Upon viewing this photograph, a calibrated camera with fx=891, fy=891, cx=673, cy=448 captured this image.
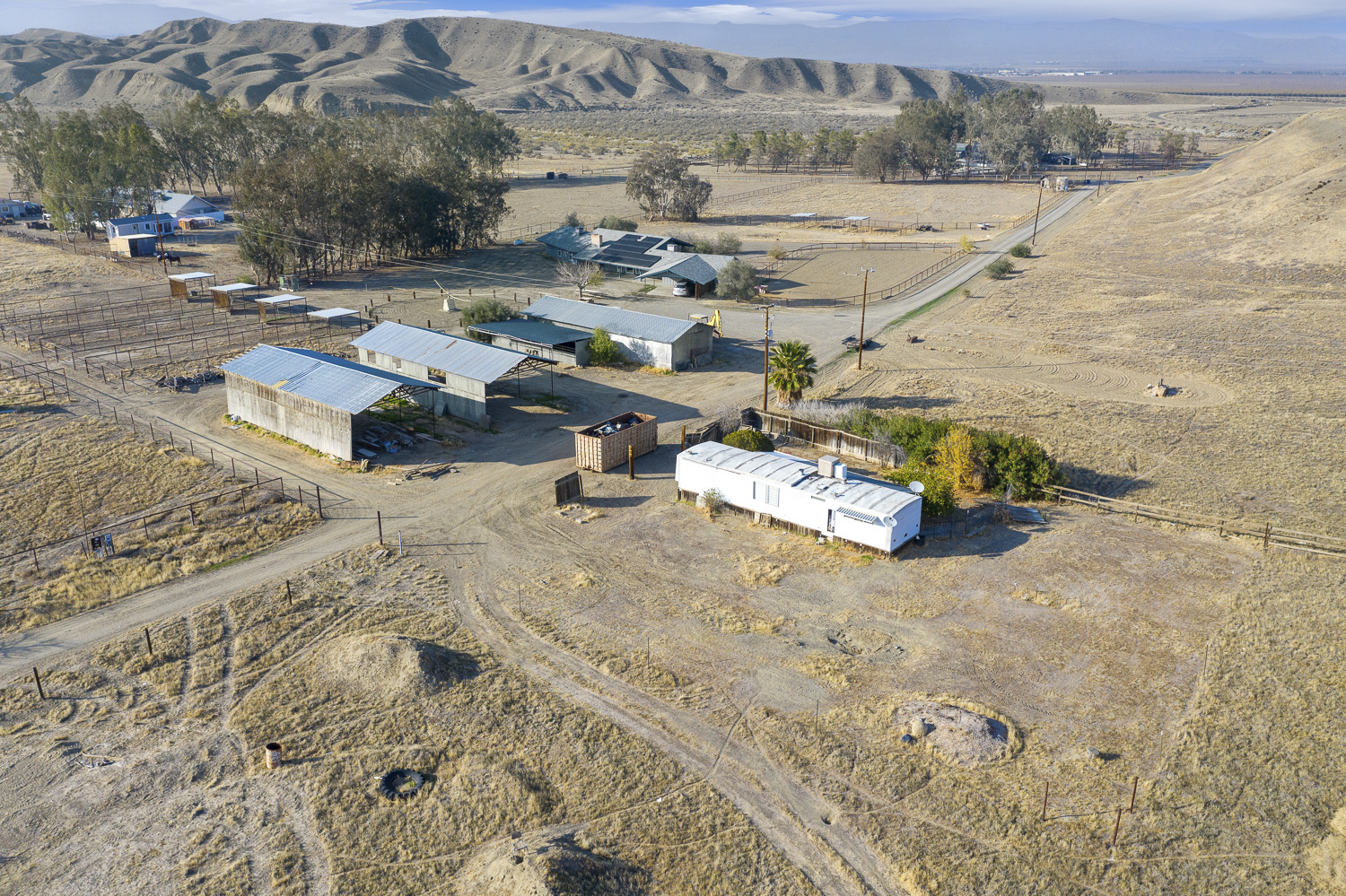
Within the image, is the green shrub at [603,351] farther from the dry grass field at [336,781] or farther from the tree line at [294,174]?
the tree line at [294,174]

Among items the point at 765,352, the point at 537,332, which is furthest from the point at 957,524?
the point at 537,332

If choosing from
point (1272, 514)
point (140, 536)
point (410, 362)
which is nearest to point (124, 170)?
point (410, 362)

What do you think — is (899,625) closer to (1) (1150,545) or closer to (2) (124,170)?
(1) (1150,545)

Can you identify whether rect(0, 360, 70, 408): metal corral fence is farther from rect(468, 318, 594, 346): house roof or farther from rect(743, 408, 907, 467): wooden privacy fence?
rect(743, 408, 907, 467): wooden privacy fence

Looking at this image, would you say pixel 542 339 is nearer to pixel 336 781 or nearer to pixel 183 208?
pixel 336 781

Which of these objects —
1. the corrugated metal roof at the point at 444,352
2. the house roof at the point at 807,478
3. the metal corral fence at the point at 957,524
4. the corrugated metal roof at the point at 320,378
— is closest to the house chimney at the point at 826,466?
the house roof at the point at 807,478
